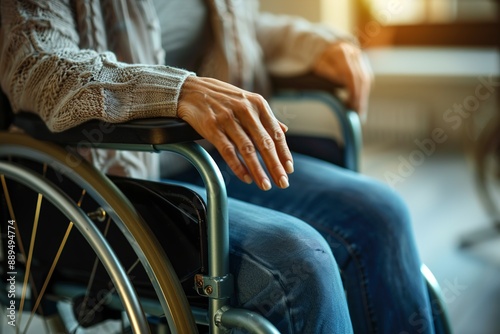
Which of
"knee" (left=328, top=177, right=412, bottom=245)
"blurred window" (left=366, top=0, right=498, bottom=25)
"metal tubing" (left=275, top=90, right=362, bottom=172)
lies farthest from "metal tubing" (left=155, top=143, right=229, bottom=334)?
"blurred window" (left=366, top=0, right=498, bottom=25)

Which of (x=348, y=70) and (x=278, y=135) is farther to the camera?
(x=348, y=70)

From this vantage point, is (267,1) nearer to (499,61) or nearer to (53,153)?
(499,61)

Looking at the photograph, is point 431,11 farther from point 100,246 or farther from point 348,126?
point 100,246

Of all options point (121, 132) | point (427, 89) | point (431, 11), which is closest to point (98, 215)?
Result: point (121, 132)

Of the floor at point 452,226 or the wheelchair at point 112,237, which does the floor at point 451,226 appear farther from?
the wheelchair at point 112,237

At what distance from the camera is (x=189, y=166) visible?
121 centimetres

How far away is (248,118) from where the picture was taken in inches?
30.9

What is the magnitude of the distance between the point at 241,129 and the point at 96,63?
0.74 ft

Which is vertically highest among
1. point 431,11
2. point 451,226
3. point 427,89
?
point 431,11

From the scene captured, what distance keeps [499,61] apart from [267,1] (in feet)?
3.63

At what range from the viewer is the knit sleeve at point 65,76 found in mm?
829

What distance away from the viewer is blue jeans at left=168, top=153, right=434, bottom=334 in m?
0.85

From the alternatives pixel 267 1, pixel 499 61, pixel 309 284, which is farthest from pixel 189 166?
pixel 499 61

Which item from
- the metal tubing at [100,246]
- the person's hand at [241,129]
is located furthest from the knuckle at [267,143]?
the metal tubing at [100,246]
